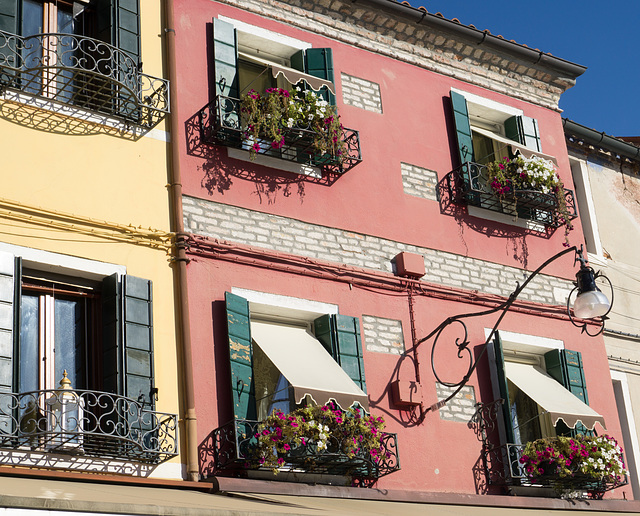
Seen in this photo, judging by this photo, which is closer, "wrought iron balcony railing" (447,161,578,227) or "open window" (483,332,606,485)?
"open window" (483,332,606,485)

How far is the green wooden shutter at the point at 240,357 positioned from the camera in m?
A: 9.19

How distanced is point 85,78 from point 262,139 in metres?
1.86

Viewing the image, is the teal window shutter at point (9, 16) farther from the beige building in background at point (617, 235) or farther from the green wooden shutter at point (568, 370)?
the beige building in background at point (617, 235)

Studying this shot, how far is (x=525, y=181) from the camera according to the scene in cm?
1205

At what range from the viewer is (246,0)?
37.3 feet

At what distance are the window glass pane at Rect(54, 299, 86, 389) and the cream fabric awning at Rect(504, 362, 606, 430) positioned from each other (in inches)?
192

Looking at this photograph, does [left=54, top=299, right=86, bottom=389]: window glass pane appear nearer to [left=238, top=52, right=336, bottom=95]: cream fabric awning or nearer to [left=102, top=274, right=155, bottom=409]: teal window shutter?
[left=102, top=274, right=155, bottom=409]: teal window shutter

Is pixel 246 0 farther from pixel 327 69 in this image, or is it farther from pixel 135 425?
pixel 135 425

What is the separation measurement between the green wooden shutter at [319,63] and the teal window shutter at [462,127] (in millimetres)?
1823

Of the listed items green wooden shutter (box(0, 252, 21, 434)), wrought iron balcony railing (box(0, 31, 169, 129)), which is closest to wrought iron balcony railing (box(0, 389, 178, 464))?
green wooden shutter (box(0, 252, 21, 434))

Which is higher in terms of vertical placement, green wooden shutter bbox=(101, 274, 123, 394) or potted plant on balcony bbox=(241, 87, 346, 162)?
potted plant on balcony bbox=(241, 87, 346, 162)

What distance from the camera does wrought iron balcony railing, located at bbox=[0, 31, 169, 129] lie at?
29.8ft

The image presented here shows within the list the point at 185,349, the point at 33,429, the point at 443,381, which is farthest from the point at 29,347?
the point at 443,381

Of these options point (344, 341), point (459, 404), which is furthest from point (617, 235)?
point (344, 341)
